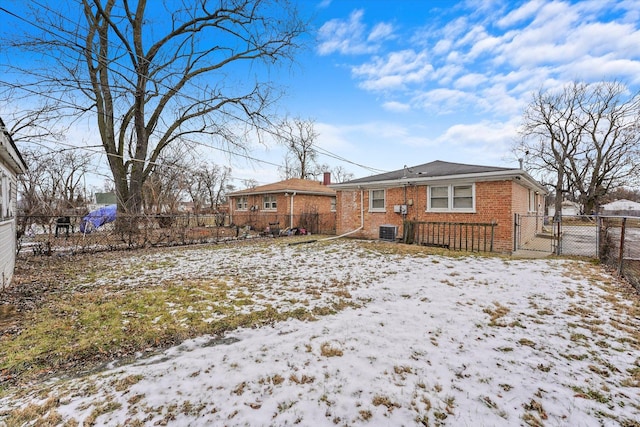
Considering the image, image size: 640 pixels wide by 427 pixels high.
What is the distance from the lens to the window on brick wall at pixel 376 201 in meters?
13.1

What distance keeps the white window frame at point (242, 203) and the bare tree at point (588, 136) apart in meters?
27.6

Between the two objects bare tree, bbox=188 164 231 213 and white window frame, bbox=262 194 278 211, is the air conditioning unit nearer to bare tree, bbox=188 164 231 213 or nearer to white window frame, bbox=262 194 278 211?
white window frame, bbox=262 194 278 211

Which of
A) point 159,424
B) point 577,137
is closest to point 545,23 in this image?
point 159,424

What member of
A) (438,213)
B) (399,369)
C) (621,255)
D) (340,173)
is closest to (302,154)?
(340,173)

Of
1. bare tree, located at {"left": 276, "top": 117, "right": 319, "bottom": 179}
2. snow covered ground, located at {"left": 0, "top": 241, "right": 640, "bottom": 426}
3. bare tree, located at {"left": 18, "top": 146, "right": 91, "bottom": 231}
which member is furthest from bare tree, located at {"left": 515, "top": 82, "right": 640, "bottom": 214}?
bare tree, located at {"left": 18, "top": 146, "right": 91, "bottom": 231}

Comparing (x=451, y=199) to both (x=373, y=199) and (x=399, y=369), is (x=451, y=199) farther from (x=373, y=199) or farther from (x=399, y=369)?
(x=399, y=369)

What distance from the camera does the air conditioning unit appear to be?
1190cm

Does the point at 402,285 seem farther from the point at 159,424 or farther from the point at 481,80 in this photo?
the point at 481,80

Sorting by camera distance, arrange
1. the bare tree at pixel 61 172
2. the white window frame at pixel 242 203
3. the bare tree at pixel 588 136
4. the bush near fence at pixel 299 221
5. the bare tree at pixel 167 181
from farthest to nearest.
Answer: the bare tree at pixel 588 136 < the white window frame at pixel 242 203 < the bare tree at pixel 61 172 < the bare tree at pixel 167 181 < the bush near fence at pixel 299 221

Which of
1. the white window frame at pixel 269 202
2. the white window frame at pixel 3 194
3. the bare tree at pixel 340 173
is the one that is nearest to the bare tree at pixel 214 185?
the bare tree at pixel 340 173

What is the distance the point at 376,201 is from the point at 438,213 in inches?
116

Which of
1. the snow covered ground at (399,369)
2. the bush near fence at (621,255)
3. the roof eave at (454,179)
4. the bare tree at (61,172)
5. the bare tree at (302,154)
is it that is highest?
the bare tree at (302,154)

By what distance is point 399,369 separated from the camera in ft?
9.02

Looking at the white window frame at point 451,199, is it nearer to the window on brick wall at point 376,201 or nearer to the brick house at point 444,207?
the brick house at point 444,207
